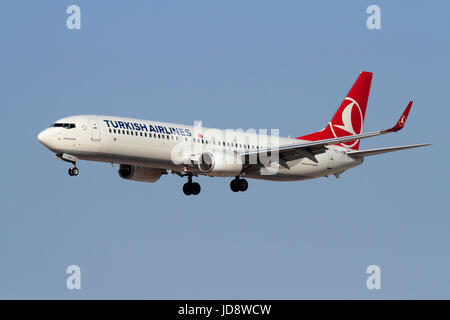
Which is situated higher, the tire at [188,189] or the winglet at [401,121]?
the winglet at [401,121]

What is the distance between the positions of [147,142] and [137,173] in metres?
6.82

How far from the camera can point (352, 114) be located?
86.2m

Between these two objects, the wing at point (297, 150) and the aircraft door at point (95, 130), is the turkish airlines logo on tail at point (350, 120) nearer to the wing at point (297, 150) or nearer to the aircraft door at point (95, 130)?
the wing at point (297, 150)

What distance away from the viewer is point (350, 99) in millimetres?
86562

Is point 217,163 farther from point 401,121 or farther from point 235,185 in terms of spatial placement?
point 401,121

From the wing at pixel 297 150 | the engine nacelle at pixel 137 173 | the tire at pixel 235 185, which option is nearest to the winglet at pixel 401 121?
the wing at pixel 297 150

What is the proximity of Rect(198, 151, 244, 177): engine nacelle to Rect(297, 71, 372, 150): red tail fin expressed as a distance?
13.0 m

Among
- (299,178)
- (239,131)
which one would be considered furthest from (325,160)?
(239,131)

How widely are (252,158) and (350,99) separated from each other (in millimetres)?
16203

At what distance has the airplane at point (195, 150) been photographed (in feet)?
222

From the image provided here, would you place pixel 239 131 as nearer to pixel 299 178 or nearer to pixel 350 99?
pixel 299 178

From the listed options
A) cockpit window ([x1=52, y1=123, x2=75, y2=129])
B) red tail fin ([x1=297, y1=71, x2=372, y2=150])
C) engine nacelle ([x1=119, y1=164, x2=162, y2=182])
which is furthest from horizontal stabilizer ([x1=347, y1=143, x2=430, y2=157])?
cockpit window ([x1=52, y1=123, x2=75, y2=129])

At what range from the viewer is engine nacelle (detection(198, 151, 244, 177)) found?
71.5m
